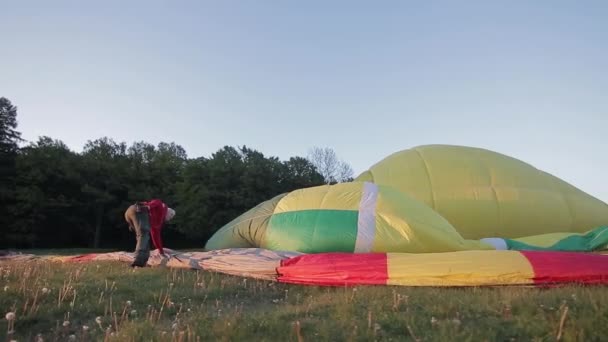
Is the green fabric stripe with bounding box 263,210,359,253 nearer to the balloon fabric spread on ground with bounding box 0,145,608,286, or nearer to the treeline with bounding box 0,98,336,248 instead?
the balloon fabric spread on ground with bounding box 0,145,608,286

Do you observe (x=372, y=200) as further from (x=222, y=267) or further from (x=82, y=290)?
(x=82, y=290)

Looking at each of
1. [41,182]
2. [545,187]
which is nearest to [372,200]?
[545,187]

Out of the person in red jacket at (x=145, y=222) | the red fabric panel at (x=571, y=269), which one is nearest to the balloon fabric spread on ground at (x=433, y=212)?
the person in red jacket at (x=145, y=222)

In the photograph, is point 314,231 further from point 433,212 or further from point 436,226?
point 433,212

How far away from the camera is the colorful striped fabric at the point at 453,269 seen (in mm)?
4830

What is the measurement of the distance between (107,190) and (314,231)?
81.3 ft

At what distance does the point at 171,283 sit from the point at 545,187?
33.4 ft

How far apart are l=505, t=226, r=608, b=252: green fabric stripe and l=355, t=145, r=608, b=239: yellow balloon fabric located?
57.3 inches

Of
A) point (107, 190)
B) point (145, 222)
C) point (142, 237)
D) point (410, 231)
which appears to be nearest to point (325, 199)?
point (410, 231)

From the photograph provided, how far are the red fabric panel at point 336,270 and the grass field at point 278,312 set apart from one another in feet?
0.43

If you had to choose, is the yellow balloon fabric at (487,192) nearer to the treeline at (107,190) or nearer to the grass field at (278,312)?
the grass field at (278,312)

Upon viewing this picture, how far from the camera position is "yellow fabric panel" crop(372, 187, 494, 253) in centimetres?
794

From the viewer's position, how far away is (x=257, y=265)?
6227 mm

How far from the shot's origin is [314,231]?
8.40m
